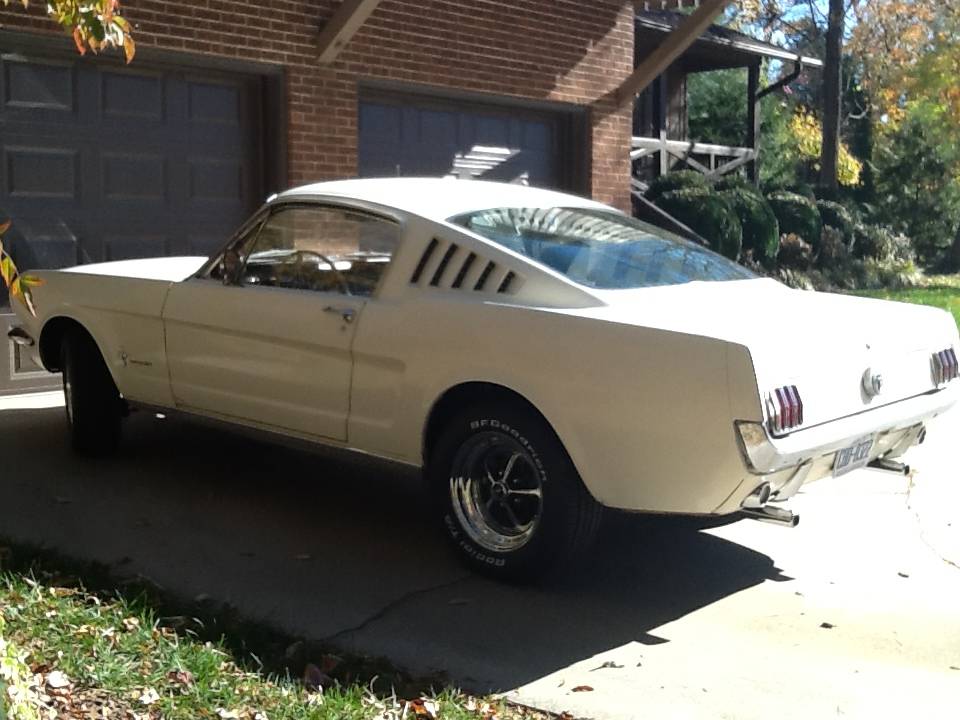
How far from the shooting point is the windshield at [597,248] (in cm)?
526

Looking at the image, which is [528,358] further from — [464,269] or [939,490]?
[939,490]

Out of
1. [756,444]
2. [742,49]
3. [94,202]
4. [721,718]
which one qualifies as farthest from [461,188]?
[742,49]

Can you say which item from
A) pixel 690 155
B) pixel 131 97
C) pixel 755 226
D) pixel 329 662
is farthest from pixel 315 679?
pixel 690 155

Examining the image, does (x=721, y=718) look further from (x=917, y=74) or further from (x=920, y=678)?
(x=917, y=74)

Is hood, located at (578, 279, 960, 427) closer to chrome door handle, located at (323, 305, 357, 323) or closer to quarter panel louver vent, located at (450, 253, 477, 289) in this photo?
quarter panel louver vent, located at (450, 253, 477, 289)

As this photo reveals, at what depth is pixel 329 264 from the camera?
19.0 feet

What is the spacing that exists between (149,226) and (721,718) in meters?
7.08

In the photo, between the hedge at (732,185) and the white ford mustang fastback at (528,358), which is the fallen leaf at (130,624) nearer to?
the white ford mustang fastback at (528,358)

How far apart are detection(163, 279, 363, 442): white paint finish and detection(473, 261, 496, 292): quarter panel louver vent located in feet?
1.94

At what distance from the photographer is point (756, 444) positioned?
14.3 feet

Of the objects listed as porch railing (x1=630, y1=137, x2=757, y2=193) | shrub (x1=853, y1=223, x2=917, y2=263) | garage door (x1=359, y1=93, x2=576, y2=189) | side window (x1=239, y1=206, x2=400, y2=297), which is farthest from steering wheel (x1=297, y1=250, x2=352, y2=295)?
shrub (x1=853, y1=223, x2=917, y2=263)

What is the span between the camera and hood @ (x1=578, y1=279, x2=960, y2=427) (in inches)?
178

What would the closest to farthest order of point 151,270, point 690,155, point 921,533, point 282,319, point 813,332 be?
point 813,332, point 282,319, point 921,533, point 151,270, point 690,155

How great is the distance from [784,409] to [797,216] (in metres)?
16.6
